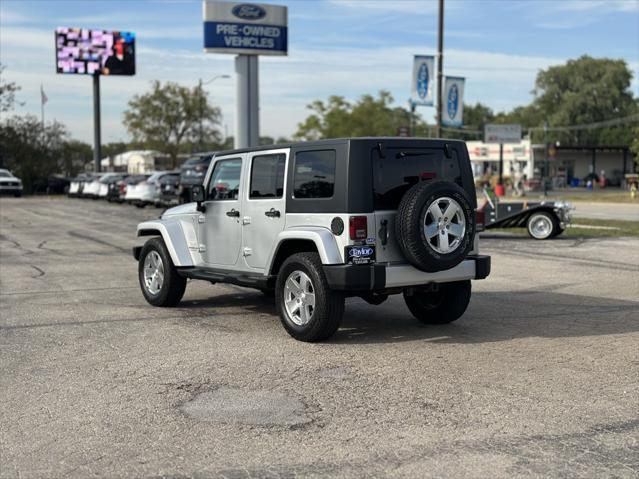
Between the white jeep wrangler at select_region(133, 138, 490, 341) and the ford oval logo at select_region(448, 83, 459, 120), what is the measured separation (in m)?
21.2

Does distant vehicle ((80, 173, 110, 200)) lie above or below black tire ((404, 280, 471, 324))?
above

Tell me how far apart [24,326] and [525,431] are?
567 centimetres

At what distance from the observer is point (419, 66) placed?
27578 mm

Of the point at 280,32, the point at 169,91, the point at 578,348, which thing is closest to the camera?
the point at 578,348

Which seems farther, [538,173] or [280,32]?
[538,173]

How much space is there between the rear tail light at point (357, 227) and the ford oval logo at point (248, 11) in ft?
119

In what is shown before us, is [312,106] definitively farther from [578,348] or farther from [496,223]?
[578,348]

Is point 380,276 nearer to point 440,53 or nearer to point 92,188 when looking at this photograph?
point 440,53

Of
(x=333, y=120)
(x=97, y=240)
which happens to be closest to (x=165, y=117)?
(x=333, y=120)

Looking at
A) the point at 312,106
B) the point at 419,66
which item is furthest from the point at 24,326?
the point at 312,106

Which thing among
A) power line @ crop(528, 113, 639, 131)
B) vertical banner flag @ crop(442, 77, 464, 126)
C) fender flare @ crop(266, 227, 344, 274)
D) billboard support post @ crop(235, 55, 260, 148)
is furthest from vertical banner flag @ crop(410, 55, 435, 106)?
power line @ crop(528, 113, 639, 131)

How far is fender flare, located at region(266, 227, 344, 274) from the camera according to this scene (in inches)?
280

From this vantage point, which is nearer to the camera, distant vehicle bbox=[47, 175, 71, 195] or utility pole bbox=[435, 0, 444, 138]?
utility pole bbox=[435, 0, 444, 138]

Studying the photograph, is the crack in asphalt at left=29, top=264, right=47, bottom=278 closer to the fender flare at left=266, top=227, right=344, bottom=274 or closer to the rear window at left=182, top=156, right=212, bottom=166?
the fender flare at left=266, top=227, right=344, bottom=274
